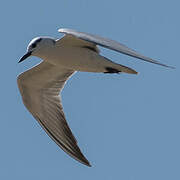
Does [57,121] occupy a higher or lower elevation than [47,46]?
lower

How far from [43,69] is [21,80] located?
1.83 ft

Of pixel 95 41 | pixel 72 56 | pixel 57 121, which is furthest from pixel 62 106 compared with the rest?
pixel 95 41

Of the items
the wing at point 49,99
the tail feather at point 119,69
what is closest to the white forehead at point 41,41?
the tail feather at point 119,69

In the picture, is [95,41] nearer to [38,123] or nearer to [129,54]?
[129,54]

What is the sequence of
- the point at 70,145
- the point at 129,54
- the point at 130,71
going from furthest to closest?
1. the point at 70,145
2. the point at 130,71
3. the point at 129,54

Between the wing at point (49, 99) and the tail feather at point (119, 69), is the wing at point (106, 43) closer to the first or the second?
the tail feather at point (119, 69)

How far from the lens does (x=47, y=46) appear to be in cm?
1286

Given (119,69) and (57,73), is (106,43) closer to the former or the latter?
(119,69)

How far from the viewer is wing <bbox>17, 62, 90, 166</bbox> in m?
14.3

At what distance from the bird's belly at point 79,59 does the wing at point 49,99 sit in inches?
54.2

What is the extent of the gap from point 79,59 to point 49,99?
211cm

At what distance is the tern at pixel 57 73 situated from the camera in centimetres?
1285

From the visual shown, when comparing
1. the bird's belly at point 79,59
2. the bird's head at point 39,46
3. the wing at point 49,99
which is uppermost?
the bird's head at point 39,46

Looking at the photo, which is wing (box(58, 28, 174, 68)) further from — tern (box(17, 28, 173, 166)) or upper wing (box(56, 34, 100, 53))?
upper wing (box(56, 34, 100, 53))
